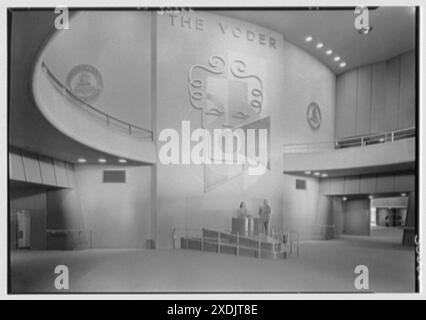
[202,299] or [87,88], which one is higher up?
[87,88]

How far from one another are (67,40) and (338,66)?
11.8 feet

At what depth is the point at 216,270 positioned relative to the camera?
12.3 ft

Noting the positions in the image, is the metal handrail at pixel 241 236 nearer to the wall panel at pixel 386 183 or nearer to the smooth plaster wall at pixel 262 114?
the smooth plaster wall at pixel 262 114

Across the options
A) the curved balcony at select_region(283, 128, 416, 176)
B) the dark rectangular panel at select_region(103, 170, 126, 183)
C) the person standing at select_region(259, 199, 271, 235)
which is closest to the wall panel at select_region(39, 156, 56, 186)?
the dark rectangular panel at select_region(103, 170, 126, 183)

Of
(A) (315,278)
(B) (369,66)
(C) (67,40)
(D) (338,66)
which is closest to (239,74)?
(D) (338,66)

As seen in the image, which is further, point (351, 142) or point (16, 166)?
point (351, 142)

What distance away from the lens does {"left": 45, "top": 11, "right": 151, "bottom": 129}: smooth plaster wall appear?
375 centimetres

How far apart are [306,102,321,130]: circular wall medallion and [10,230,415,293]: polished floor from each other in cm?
159

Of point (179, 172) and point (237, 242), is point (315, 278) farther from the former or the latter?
point (179, 172)

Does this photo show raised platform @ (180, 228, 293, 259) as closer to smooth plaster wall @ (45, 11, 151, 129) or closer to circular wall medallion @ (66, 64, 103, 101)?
smooth plaster wall @ (45, 11, 151, 129)

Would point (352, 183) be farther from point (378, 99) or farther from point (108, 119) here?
point (108, 119)

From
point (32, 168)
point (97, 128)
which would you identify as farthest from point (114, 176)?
point (32, 168)

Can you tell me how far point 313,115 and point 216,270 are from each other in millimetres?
2443

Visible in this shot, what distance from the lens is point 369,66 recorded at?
3.96 m
